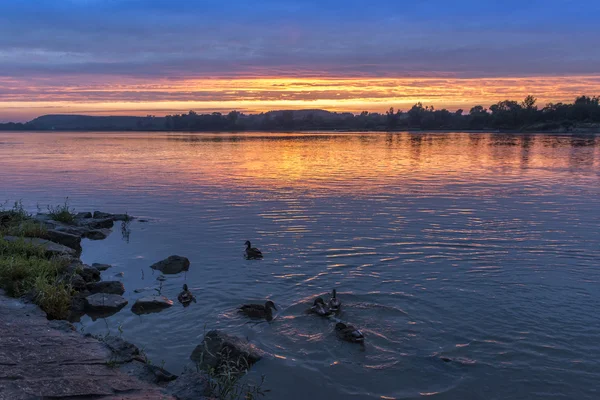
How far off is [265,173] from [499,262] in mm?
25411

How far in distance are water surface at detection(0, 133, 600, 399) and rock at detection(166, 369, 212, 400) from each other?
83cm

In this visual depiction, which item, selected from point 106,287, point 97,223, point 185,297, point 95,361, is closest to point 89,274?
point 106,287

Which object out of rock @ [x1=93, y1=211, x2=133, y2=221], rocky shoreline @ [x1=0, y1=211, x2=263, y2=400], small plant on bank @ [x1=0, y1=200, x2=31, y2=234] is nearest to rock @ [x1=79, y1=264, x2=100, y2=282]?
rocky shoreline @ [x1=0, y1=211, x2=263, y2=400]

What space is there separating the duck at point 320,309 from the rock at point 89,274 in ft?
20.4

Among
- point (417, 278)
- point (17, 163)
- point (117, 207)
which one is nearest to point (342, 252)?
point (417, 278)

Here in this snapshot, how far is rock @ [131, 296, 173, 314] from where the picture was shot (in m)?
10.6

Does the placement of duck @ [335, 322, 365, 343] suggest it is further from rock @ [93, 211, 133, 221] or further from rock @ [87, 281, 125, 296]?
rock @ [93, 211, 133, 221]

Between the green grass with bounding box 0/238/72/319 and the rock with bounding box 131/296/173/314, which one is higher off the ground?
the green grass with bounding box 0/238/72/319

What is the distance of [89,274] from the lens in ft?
41.5

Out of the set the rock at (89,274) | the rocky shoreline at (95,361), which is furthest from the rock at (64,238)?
the rocky shoreline at (95,361)

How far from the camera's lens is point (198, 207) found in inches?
909

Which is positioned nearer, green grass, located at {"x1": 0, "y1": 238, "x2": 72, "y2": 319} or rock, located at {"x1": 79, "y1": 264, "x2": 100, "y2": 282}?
green grass, located at {"x1": 0, "y1": 238, "x2": 72, "y2": 319}

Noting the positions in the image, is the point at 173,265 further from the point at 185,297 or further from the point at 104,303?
the point at 104,303

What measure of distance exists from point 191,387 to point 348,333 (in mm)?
3198
